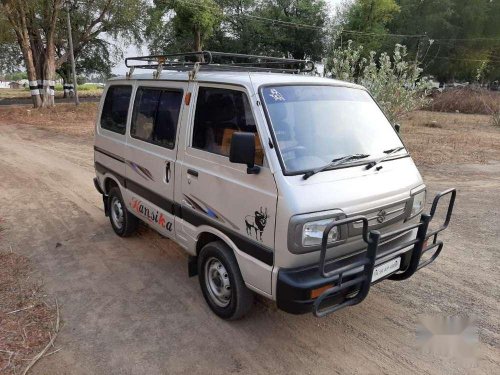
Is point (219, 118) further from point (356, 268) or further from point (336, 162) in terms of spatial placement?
point (356, 268)

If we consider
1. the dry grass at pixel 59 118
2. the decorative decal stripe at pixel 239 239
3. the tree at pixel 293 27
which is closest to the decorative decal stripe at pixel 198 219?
the decorative decal stripe at pixel 239 239

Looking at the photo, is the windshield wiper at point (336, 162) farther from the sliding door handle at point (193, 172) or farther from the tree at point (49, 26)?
the tree at point (49, 26)

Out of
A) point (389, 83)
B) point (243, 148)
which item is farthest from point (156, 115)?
point (389, 83)

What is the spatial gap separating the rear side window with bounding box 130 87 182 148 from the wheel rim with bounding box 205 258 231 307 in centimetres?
122

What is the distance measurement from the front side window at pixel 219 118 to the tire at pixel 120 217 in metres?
2.05

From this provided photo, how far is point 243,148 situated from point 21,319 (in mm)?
2609

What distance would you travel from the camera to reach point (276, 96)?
10.4ft

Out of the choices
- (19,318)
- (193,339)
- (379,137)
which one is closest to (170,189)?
(193,339)

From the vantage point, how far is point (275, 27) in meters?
42.0

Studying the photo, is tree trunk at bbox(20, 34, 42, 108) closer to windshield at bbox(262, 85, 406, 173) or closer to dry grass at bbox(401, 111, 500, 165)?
dry grass at bbox(401, 111, 500, 165)

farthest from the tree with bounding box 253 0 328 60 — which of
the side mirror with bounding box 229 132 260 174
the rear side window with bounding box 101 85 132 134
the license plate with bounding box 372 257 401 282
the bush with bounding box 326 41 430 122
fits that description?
the side mirror with bounding box 229 132 260 174

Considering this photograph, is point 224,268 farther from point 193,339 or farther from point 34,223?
point 34,223

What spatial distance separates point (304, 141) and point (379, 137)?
3.04ft

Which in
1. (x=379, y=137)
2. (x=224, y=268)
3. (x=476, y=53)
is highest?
(x=476, y=53)
